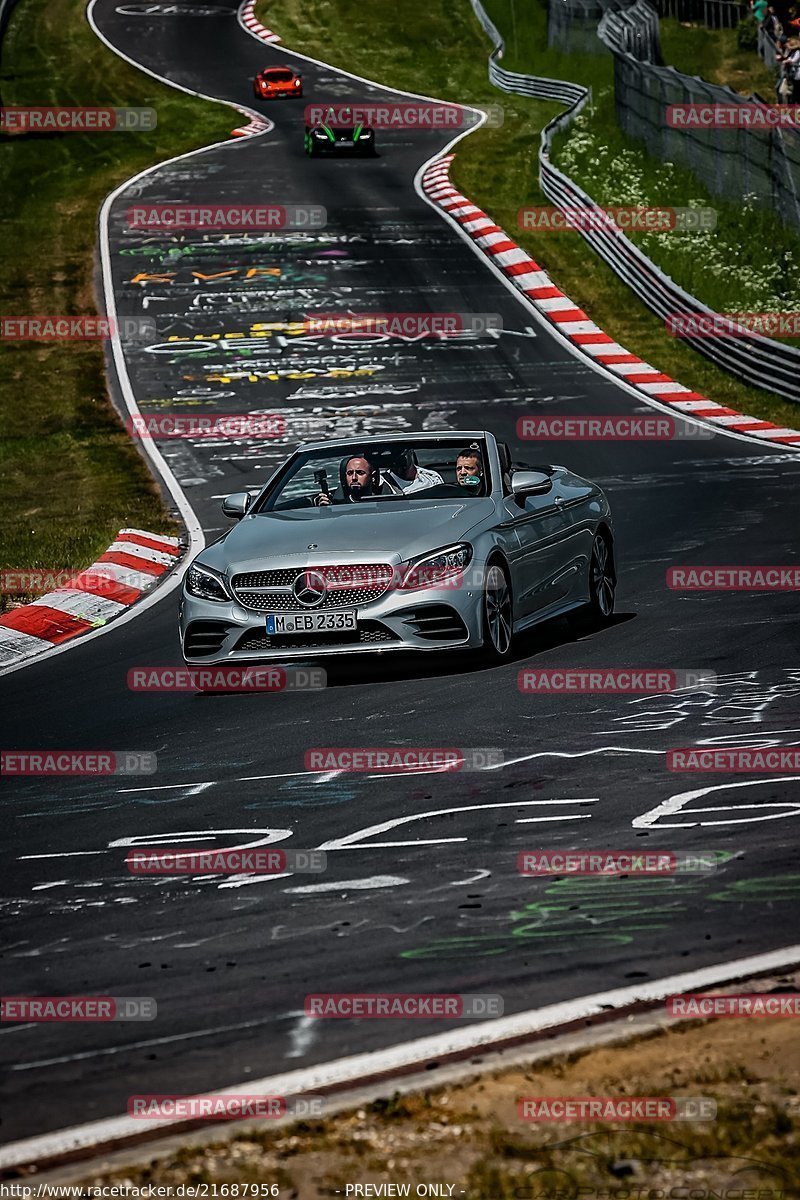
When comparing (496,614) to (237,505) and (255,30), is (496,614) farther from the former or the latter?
(255,30)

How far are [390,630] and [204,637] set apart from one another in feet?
3.88

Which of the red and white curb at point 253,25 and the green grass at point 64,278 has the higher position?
the red and white curb at point 253,25

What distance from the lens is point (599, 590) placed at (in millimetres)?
12742

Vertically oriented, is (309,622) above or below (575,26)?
below

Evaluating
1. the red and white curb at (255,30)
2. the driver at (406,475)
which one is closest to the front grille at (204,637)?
the driver at (406,475)

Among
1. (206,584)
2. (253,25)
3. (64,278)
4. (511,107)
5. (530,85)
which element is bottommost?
(64,278)

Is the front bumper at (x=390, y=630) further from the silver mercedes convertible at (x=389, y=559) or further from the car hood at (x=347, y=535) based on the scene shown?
the car hood at (x=347, y=535)

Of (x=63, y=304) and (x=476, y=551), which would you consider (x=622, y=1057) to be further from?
(x=63, y=304)

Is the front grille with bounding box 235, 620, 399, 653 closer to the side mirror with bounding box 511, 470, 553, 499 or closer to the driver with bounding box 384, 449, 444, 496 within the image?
the side mirror with bounding box 511, 470, 553, 499

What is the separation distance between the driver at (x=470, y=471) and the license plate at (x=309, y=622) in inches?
62.5

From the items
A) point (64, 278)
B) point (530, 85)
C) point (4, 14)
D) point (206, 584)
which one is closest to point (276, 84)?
point (530, 85)

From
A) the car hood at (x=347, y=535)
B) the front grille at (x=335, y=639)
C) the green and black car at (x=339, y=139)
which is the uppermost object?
the green and black car at (x=339, y=139)

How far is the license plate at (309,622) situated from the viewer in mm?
10602

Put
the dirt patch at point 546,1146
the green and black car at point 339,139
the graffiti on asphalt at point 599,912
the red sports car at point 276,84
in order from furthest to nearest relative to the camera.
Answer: the red sports car at point 276,84 → the green and black car at point 339,139 → the graffiti on asphalt at point 599,912 → the dirt patch at point 546,1146
